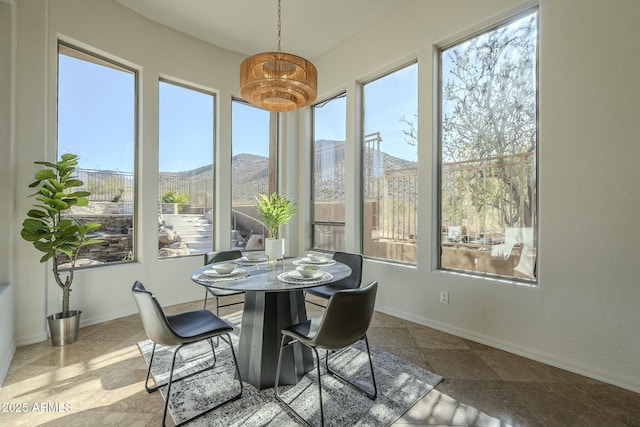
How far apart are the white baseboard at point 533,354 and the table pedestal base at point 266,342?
1.58 meters

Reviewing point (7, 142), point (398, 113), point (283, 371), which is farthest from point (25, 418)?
point (398, 113)

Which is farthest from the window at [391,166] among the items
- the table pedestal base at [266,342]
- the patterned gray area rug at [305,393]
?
the table pedestal base at [266,342]

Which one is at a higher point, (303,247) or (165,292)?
(303,247)

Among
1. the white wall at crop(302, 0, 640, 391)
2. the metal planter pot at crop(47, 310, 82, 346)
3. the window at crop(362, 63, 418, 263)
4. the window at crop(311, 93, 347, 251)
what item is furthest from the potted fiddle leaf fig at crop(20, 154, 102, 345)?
the white wall at crop(302, 0, 640, 391)

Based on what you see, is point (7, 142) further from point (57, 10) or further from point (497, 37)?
point (497, 37)

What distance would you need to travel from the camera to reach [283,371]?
2.04m

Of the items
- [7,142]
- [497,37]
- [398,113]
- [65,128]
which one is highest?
[497,37]

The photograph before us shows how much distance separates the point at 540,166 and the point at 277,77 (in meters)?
2.24

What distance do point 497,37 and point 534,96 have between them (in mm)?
703

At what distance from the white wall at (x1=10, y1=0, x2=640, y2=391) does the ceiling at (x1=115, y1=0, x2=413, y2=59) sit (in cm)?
17

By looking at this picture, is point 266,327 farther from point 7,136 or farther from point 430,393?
point 7,136

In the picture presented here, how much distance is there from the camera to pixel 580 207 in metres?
2.20

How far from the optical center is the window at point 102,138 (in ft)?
10.2

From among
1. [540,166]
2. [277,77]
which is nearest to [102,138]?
[277,77]
